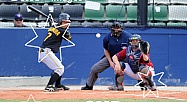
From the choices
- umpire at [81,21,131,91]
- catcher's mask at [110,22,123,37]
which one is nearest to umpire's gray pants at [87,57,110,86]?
umpire at [81,21,131,91]

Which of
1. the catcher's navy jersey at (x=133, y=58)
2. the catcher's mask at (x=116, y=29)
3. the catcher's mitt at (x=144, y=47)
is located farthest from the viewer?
the catcher's mask at (x=116, y=29)

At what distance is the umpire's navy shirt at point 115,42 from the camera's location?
33.9 ft

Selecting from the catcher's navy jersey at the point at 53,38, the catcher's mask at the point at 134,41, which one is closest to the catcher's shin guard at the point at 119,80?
the catcher's mask at the point at 134,41

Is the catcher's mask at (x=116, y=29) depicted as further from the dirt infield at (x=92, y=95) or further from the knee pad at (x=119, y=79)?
the dirt infield at (x=92, y=95)

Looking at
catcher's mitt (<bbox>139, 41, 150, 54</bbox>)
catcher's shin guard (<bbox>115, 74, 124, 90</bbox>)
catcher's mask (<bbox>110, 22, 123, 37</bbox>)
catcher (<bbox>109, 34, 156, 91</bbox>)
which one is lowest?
catcher's shin guard (<bbox>115, 74, 124, 90</bbox>)

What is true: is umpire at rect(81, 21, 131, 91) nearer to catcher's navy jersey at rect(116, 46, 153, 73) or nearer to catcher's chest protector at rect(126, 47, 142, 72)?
catcher's navy jersey at rect(116, 46, 153, 73)

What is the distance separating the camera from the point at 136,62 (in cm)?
965

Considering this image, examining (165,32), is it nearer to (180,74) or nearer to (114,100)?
(180,74)

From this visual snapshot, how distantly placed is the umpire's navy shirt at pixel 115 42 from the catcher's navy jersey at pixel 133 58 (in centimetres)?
43

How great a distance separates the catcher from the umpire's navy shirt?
1.24 feet

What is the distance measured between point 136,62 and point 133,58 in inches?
4.5

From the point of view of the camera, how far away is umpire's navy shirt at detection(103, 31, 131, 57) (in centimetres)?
A: 1034

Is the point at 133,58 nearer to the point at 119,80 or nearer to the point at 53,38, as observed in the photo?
the point at 119,80

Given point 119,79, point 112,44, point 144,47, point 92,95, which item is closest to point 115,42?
point 112,44
